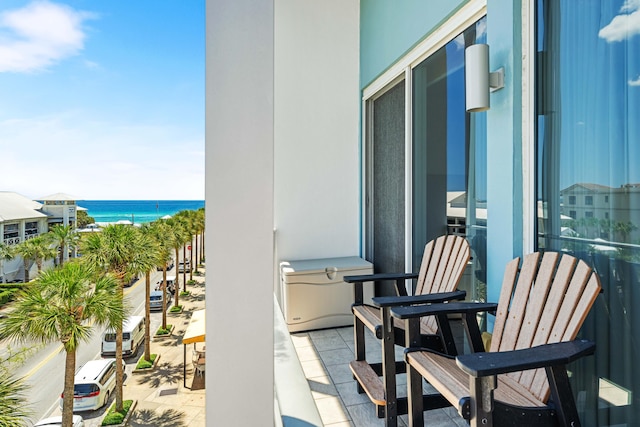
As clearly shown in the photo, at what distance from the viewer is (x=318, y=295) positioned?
3.62m

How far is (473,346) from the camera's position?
1.81 metres

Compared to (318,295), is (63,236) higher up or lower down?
higher up

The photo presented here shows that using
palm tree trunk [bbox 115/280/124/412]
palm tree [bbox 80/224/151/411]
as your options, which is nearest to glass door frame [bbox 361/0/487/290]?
palm tree [bbox 80/224/151/411]

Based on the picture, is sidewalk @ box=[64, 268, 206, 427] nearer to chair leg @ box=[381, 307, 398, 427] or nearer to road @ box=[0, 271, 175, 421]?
road @ box=[0, 271, 175, 421]

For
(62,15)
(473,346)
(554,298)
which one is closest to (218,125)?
(554,298)

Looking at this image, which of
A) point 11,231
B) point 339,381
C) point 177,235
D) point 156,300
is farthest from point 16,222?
point 156,300

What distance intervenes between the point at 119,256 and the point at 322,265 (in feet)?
39.8

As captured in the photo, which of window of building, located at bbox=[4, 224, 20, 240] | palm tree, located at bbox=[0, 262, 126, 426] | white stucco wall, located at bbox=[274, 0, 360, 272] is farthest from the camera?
palm tree, located at bbox=[0, 262, 126, 426]

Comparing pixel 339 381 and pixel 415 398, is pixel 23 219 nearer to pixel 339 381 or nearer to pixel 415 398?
pixel 339 381

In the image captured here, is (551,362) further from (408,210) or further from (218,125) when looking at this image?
(408,210)

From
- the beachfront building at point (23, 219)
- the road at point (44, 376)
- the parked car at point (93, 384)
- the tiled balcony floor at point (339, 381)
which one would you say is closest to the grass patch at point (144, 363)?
the parked car at point (93, 384)

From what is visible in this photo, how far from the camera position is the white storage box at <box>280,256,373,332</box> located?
3.55m

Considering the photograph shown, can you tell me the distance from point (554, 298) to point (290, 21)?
12.4ft

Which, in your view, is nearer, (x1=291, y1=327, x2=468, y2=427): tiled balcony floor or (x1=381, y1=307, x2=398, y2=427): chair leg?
(x1=381, y1=307, x2=398, y2=427): chair leg
